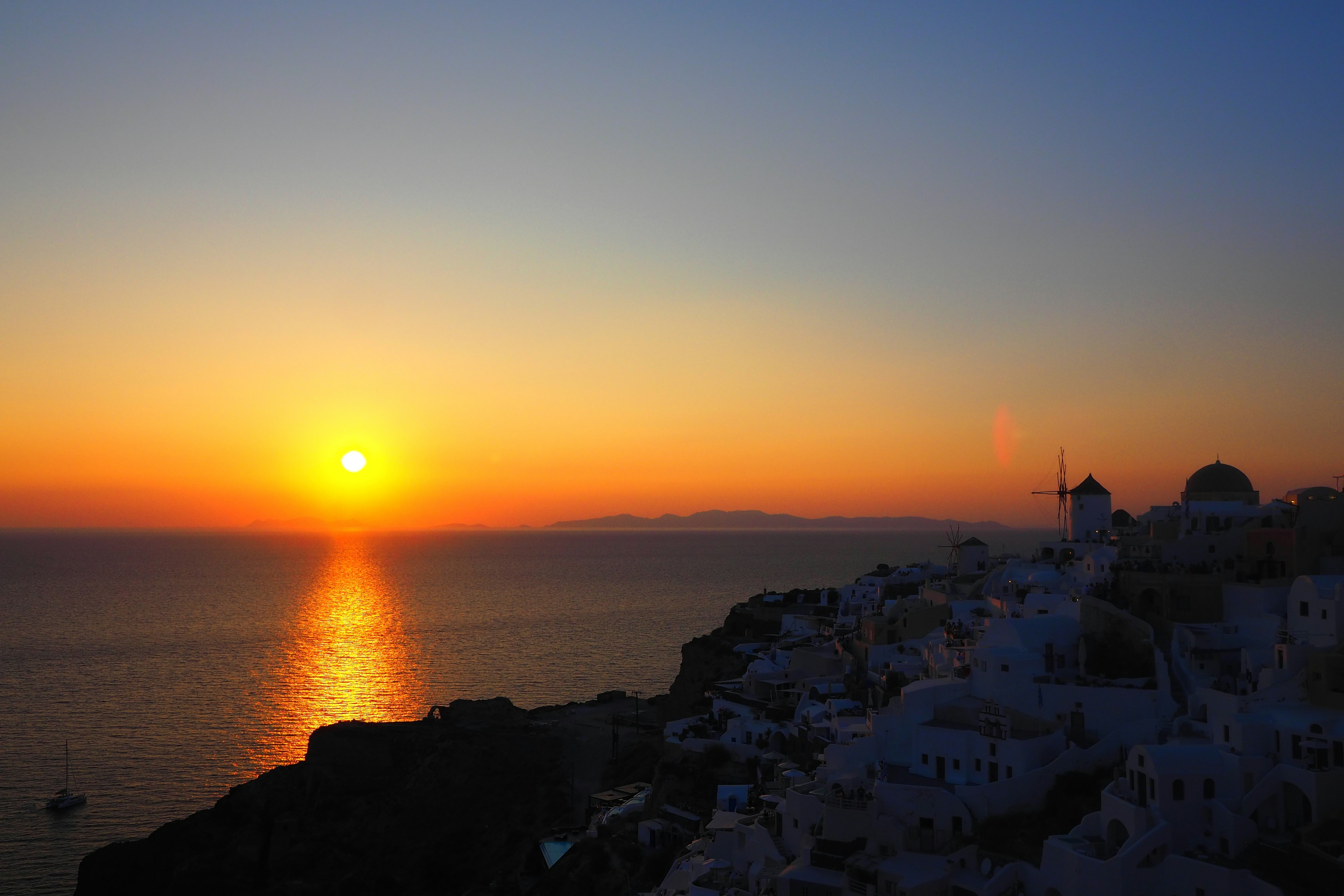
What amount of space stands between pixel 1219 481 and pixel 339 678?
68378mm

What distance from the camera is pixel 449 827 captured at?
4725 centimetres

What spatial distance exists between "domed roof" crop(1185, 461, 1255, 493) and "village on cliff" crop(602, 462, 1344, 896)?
0.40ft

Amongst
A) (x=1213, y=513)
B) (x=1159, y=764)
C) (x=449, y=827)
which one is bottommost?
(x=449, y=827)

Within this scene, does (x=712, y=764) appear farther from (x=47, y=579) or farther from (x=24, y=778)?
(x=47, y=579)

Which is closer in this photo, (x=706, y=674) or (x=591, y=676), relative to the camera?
(x=706, y=674)

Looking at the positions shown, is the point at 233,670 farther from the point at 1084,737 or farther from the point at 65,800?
the point at 1084,737

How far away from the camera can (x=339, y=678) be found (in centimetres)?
8581

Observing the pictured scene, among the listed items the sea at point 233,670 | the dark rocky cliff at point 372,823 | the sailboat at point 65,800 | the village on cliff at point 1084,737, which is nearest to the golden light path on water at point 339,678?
the sea at point 233,670

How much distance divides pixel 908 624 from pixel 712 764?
433 inches

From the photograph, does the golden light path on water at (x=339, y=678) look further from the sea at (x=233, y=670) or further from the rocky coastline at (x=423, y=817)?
the rocky coastline at (x=423, y=817)

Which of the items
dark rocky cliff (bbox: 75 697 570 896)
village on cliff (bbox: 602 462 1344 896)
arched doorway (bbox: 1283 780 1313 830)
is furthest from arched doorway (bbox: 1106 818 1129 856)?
dark rocky cliff (bbox: 75 697 570 896)

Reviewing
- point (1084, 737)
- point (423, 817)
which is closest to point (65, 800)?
point (423, 817)

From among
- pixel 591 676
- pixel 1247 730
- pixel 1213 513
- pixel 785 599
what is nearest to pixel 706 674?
pixel 785 599

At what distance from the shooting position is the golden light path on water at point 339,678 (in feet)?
218
